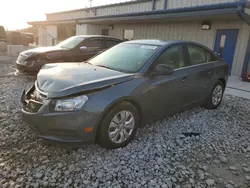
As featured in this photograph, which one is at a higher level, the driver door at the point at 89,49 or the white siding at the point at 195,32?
the white siding at the point at 195,32

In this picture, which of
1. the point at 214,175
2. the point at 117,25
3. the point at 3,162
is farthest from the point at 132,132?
the point at 117,25

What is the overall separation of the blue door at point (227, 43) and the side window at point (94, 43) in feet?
17.0

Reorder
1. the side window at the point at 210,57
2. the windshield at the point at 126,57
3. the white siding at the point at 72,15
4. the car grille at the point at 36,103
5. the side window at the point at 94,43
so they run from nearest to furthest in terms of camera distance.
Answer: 1. the car grille at the point at 36,103
2. the windshield at the point at 126,57
3. the side window at the point at 210,57
4. the side window at the point at 94,43
5. the white siding at the point at 72,15

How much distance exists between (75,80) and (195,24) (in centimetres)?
836

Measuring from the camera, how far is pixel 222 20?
26.8 feet

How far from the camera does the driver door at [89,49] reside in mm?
6468

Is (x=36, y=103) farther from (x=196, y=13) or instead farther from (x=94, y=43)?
(x=196, y=13)

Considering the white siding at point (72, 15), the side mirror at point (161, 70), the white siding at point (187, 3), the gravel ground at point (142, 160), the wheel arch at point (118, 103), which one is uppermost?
the white siding at point (72, 15)

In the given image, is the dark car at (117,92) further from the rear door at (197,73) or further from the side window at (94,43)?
the side window at (94,43)

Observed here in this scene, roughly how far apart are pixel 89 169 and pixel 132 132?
0.82m

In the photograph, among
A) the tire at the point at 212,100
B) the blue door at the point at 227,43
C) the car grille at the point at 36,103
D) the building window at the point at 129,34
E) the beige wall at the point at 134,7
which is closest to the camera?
the car grille at the point at 36,103

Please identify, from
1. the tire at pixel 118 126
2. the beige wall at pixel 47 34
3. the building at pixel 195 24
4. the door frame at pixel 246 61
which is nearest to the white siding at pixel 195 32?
the building at pixel 195 24

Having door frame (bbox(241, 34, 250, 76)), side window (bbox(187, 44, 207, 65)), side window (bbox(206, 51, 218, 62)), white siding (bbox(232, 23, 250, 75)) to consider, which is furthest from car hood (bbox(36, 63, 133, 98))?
white siding (bbox(232, 23, 250, 75))

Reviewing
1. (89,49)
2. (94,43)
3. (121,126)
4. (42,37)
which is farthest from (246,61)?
(42,37)
